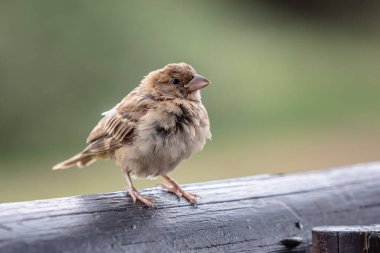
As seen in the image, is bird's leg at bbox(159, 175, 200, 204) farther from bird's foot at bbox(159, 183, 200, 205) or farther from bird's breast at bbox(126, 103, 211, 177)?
bird's breast at bbox(126, 103, 211, 177)

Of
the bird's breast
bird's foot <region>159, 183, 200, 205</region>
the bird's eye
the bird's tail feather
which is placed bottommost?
bird's foot <region>159, 183, 200, 205</region>

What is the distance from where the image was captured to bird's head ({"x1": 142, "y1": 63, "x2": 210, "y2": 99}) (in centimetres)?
441

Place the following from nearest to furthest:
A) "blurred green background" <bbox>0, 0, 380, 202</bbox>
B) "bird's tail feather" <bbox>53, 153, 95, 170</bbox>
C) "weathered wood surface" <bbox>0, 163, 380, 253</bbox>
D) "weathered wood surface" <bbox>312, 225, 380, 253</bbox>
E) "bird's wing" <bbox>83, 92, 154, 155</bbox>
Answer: "weathered wood surface" <bbox>0, 163, 380, 253</bbox>
"weathered wood surface" <bbox>312, 225, 380, 253</bbox>
"bird's wing" <bbox>83, 92, 154, 155</bbox>
"bird's tail feather" <bbox>53, 153, 95, 170</bbox>
"blurred green background" <bbox>0, 0, 380, 202</bbox>

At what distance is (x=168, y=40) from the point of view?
13883mm

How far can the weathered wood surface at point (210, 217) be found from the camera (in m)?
2.87

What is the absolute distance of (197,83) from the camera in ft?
14.5

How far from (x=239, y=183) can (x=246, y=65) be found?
11.1 meters

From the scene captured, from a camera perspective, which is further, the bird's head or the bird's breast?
the bird's head

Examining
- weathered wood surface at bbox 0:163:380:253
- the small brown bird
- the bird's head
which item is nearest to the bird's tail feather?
the small brown bird

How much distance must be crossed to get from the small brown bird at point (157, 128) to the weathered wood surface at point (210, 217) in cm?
31

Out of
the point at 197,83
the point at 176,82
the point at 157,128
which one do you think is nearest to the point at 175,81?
the point at 176,82

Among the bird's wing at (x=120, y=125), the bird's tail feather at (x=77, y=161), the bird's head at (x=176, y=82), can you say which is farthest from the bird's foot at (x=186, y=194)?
the bird's tail feather at (x=77, y=161)

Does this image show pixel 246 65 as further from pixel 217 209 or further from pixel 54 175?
pixel 217 209

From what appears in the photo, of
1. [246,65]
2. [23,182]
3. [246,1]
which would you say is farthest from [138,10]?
[23,182]
